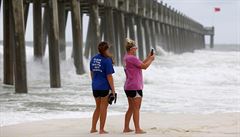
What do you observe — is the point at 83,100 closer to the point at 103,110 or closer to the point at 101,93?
the point at 103,110

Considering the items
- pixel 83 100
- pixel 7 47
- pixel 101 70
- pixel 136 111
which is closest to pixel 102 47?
pixel 101 70

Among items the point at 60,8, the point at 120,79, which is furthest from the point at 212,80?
the point at 60,8

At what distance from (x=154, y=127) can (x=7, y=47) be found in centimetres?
808

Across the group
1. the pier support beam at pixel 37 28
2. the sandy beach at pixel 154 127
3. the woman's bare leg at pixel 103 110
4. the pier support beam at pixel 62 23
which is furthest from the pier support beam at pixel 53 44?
the woman's bare leg at pixel 103 110

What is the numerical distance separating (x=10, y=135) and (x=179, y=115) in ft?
10.1

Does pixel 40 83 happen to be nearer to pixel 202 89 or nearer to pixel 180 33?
pixel 202 89

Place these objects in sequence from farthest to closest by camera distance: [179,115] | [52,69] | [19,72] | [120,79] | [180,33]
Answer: [180,33]
[120,79]
[52,69]
[19,72]
[179,115]

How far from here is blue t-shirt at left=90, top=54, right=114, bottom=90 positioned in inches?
231

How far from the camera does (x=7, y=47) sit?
13.8 metres

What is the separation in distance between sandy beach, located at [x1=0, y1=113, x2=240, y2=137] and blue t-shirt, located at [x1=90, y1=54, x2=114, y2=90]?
2.01 feet

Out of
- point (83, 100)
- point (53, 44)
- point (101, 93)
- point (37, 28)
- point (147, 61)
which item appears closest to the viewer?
point (147, 61)

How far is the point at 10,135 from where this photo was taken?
6203 millimetres

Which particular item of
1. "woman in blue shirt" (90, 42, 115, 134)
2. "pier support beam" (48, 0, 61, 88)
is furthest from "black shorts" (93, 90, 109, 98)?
"pier support beam" (48, 0, 61, 88)

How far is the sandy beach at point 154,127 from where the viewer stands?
6082 millimetres
